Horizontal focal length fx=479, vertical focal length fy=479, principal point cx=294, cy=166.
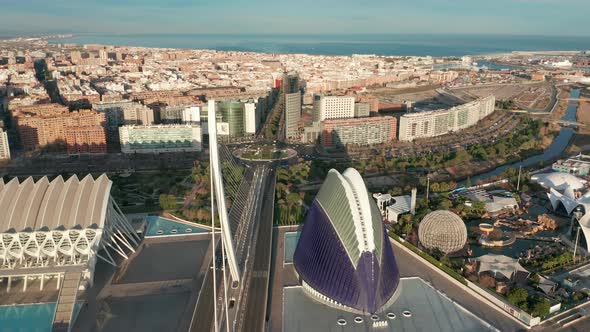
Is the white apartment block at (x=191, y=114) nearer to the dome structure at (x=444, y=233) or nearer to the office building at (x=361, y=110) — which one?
the office building at (x=361, y=110)

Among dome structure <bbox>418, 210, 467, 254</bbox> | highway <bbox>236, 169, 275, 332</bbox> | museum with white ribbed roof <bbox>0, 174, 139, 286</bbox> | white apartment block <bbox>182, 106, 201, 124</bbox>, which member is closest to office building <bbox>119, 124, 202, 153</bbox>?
white apartment block <bbox>182, 106, 201, 124</bbox>

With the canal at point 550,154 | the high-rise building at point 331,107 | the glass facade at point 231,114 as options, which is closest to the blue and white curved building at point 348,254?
the canal at point 550,154

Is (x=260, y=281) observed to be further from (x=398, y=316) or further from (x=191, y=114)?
(x=191, y=114)

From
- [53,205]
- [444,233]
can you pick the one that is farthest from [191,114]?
[444,233]

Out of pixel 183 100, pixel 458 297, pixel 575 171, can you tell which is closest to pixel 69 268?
pixel 458 297

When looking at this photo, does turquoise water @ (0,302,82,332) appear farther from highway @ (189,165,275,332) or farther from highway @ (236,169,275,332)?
highway @ (236,169,275,332)

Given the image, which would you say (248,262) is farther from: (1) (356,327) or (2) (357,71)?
(2) (357,71)
